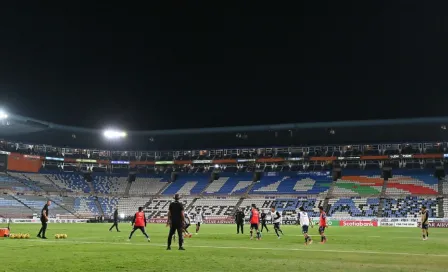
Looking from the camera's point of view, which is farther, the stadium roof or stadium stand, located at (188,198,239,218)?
stadium stand, located at (188,198,239,218)

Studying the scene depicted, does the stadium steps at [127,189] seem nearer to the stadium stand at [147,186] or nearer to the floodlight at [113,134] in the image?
the stadium stand at [147,186]

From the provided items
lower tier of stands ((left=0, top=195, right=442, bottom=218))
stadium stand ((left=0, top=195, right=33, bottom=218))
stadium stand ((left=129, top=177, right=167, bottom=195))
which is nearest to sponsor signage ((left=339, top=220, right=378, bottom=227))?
lower tier of stands ((left=0, top=195, right=442, bottom=218))

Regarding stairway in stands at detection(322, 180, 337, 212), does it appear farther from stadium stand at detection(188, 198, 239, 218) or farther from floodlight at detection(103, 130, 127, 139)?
floodlight at detection(103, 130, 127, 139)

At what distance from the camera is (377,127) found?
75688 millimetres

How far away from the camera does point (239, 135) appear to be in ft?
281

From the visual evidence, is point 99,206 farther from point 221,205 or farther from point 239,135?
point 239,135

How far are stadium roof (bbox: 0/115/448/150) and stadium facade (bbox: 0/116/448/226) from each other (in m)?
0.19

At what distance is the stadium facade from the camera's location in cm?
7175

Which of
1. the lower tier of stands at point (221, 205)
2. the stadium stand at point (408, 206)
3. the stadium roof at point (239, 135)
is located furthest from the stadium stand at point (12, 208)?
the stadium stand at point (408, 206)

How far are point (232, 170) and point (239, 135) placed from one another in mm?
8361

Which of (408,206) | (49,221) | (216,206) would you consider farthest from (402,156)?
(49,221)

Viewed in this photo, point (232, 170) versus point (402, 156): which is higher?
point (402, 156)

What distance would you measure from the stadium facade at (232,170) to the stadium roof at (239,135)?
0.19 m

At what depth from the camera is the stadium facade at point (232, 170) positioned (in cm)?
7175
